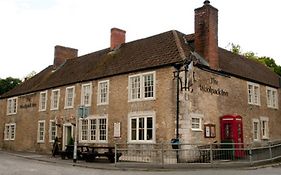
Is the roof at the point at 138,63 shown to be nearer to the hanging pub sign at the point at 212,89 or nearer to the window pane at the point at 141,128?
the hanging pub sign at the point at 212,89

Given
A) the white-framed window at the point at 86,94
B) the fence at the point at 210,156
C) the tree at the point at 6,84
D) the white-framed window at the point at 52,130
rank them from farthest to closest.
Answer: the tree at the point at 6,84 → the white-framed window at the point at 52,130 → the white-framed window at the point at 86,94 → the fence at the point at 210,156

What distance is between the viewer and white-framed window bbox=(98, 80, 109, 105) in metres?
24.8

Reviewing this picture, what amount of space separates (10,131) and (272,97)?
25.4 metres

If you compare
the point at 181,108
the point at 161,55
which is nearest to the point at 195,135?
the point at 181,108

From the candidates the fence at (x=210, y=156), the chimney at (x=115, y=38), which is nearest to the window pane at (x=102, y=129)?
the fence at (x=210, y=156)

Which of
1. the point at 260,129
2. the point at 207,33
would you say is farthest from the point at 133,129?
the point at 260,129

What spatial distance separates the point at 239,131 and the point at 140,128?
6.27 m

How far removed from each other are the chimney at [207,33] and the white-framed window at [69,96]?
1101 cm

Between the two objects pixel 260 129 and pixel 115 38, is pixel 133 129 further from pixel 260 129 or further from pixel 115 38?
pixel 260 129

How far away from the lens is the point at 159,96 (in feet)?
69.0

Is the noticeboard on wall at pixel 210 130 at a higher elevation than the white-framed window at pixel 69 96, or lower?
lower

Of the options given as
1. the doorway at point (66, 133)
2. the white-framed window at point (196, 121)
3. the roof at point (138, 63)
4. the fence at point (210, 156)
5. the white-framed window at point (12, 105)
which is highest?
the roof at point (138, 63)

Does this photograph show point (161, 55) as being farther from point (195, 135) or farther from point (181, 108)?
point (195, 135)

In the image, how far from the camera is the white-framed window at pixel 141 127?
69.1 ft
